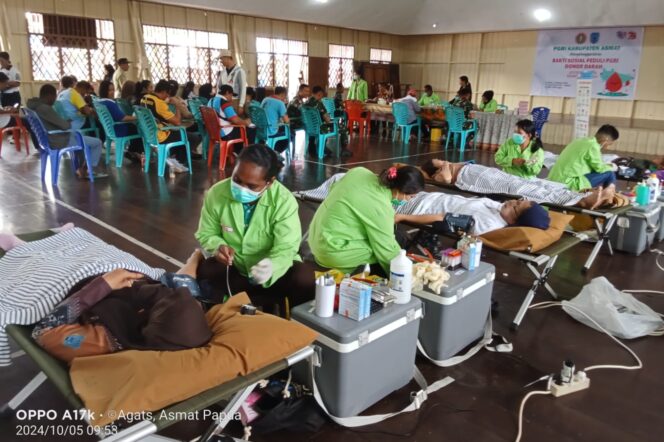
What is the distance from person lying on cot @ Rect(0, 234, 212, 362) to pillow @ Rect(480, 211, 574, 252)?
5.71 feet

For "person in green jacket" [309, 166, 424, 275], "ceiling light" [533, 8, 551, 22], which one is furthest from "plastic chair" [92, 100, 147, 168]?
"ceiling light" [533, 8, 551, 22]

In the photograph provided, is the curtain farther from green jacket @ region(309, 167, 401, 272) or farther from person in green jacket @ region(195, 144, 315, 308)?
green jacket @ region(309, 167, 401, 272)

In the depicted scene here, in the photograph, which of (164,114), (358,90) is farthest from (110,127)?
(358,90)

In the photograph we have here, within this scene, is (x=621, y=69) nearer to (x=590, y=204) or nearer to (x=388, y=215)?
(x=590, y=204)

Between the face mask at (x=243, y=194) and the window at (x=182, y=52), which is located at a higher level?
the window at (x=182, y=52)

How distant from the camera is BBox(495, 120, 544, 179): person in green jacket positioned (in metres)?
4.38

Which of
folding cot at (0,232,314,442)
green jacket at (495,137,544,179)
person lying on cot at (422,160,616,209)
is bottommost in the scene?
folding cot at (0,232,314,442)

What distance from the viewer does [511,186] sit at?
384 centimetres

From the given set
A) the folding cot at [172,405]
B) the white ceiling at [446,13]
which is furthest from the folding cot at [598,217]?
the white ceiling at [446,13]

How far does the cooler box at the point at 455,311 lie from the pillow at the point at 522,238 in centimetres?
44

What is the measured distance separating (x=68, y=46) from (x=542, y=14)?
9.84 meters

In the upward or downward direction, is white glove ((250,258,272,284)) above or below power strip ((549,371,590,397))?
above

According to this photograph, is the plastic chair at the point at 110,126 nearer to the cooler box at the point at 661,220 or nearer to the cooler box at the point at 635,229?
the cooler box at the point at 635,229

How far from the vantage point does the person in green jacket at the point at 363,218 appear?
2227mm
